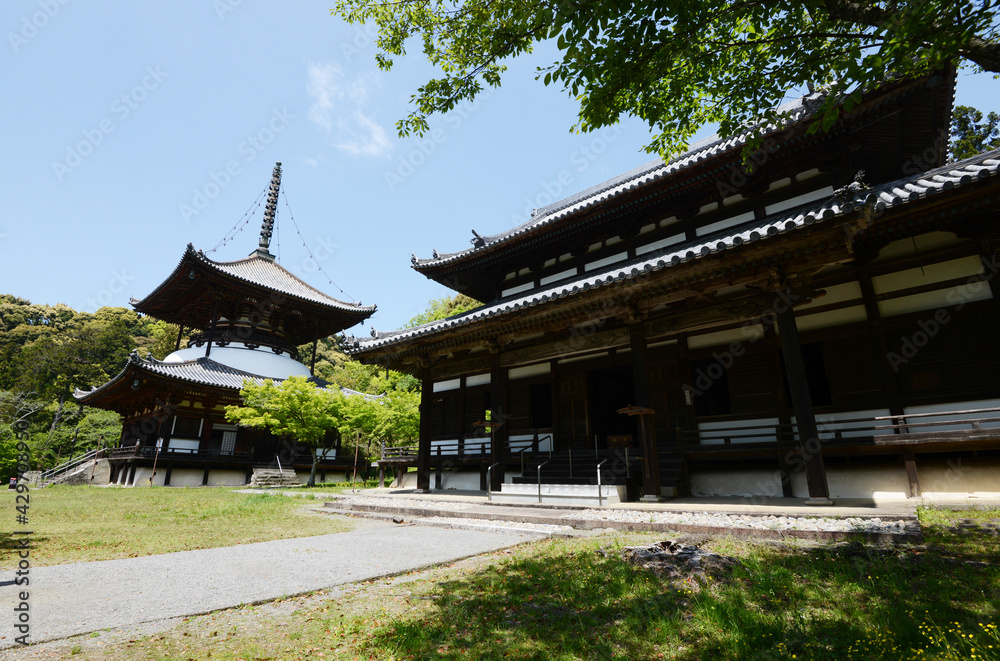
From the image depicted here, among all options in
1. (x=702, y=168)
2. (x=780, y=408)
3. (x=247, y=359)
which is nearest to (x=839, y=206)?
(x=702, y=168)

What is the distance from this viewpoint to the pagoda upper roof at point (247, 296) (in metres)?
24.8

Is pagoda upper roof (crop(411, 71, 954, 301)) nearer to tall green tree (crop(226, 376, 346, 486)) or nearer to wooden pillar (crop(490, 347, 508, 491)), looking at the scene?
wooden pillar (crop(490, 347, 508, 491))

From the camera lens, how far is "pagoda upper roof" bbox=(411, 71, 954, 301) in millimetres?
8250

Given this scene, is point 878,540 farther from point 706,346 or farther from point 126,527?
point 126,527

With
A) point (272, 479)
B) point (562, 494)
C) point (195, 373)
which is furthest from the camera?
point (195, 373)

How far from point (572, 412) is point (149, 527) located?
945cm

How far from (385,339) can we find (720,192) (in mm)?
9709

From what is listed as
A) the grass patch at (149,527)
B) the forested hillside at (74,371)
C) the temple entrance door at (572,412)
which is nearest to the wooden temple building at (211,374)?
the forested hillside at (74,371)

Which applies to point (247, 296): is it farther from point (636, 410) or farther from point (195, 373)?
point (636, 410)

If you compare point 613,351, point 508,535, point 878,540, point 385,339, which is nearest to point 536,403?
point 613,351

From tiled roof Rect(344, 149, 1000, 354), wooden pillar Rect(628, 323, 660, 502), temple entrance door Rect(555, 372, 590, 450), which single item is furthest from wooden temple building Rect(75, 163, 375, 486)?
wooden pillar Rect(628, 323, 660, 502)

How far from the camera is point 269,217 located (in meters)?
34.8

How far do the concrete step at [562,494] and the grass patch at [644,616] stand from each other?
5261 mm

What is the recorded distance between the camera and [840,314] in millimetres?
9258
